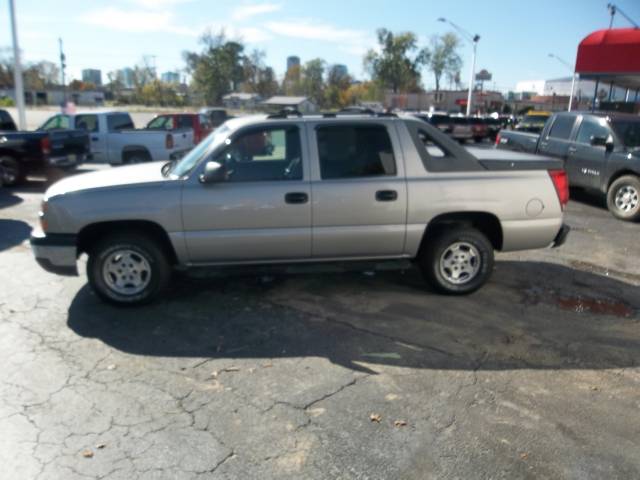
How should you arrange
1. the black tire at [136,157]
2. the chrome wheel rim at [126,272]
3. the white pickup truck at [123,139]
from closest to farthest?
the chrome wheel rim at [126,272], the white pickup truck at [123,139], the black tire at [136,157]

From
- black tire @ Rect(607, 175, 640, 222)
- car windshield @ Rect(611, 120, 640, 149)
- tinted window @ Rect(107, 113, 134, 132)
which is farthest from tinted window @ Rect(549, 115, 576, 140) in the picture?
tinted window @ Rect(107, 113, 134, 132)

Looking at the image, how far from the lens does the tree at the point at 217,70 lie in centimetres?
9431

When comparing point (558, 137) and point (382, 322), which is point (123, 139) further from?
point (382, 322)

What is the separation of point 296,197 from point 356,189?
0.58 metres

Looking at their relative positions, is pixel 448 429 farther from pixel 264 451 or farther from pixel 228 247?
pixel 228 247

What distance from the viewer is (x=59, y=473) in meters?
2.92

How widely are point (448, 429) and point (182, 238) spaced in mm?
2905

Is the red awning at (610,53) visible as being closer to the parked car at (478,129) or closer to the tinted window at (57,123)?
the parked car at (478,129)

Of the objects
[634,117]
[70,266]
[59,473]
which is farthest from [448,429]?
[634,117]

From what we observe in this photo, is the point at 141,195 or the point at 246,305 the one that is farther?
the point at 246,305

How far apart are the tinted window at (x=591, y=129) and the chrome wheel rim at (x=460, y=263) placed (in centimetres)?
634

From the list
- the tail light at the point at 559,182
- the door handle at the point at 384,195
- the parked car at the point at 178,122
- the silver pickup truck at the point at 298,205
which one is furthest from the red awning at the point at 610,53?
the door handle at the point at 384,195

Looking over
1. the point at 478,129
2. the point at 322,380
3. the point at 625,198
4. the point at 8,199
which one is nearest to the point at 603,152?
the point at 625,198

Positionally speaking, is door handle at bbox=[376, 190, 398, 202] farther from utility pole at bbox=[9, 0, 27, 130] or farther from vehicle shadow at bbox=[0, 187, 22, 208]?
utility pole at bbox=[9, 0, 27, 130]
